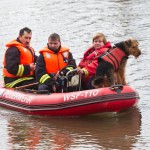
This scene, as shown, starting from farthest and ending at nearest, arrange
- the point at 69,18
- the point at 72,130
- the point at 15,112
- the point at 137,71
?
the point at 69,18 → the point at 137,71 → the point at 15,112 → the point at 72,130

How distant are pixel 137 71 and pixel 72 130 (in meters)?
4.20

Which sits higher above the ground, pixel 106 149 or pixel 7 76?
pixel 7 76

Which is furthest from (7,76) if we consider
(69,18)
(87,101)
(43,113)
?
(69,18)

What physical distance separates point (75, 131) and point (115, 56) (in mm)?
1440

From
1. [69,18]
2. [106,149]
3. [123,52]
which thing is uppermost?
[69,18]

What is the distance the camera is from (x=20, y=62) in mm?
10094

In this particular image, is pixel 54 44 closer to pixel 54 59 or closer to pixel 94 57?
pixel 54 59

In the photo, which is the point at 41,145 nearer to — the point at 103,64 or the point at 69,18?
the point at 103,64

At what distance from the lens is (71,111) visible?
919 cm

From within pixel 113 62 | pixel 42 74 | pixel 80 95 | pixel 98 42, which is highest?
pixel 98 42

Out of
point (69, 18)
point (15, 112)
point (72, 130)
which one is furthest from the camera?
point (69, 18)

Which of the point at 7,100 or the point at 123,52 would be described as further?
the point at 7,100

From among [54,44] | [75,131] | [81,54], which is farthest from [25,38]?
[81,54]

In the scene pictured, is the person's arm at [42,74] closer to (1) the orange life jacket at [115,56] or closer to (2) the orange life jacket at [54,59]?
(2) the orange life jacket at [54,59]
